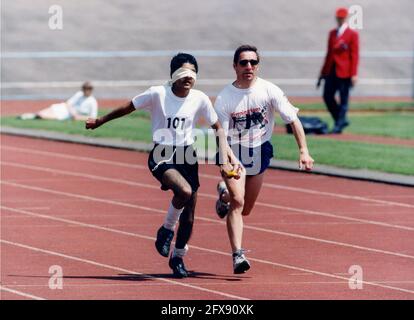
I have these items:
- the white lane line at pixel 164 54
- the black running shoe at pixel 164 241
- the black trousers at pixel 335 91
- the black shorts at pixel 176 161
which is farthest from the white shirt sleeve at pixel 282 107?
the white lane line at pixel 164 54

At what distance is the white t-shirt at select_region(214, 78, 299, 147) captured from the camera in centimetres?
1201

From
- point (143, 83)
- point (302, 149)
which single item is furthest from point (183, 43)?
point (302, 149)

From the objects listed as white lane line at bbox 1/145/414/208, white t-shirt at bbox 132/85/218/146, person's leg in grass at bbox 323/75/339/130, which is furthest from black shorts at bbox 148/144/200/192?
person's leg in grass at bbox 323/75/339/130

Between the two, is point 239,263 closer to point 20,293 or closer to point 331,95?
point 20,293

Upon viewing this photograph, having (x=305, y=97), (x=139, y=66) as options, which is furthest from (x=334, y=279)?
(x=139, y=66)

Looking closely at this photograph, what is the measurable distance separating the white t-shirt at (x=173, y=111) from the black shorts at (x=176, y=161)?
7 centimetres

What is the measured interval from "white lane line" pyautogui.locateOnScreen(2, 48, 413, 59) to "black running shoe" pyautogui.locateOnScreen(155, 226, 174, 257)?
88.5 ft

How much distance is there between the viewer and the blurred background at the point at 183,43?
37.7 meters

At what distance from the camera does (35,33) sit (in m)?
40.2

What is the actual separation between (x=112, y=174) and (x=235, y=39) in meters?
23.5

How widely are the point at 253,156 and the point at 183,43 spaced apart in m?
29.4

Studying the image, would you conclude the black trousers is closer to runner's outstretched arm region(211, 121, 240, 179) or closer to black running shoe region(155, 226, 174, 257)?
black running shoe region(155, 226, 174, 257)

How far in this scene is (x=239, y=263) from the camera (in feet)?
37.8

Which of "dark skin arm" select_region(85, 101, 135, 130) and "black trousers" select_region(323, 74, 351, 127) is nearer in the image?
"dark skin arm" select_region(85, 101, 135, 130)
